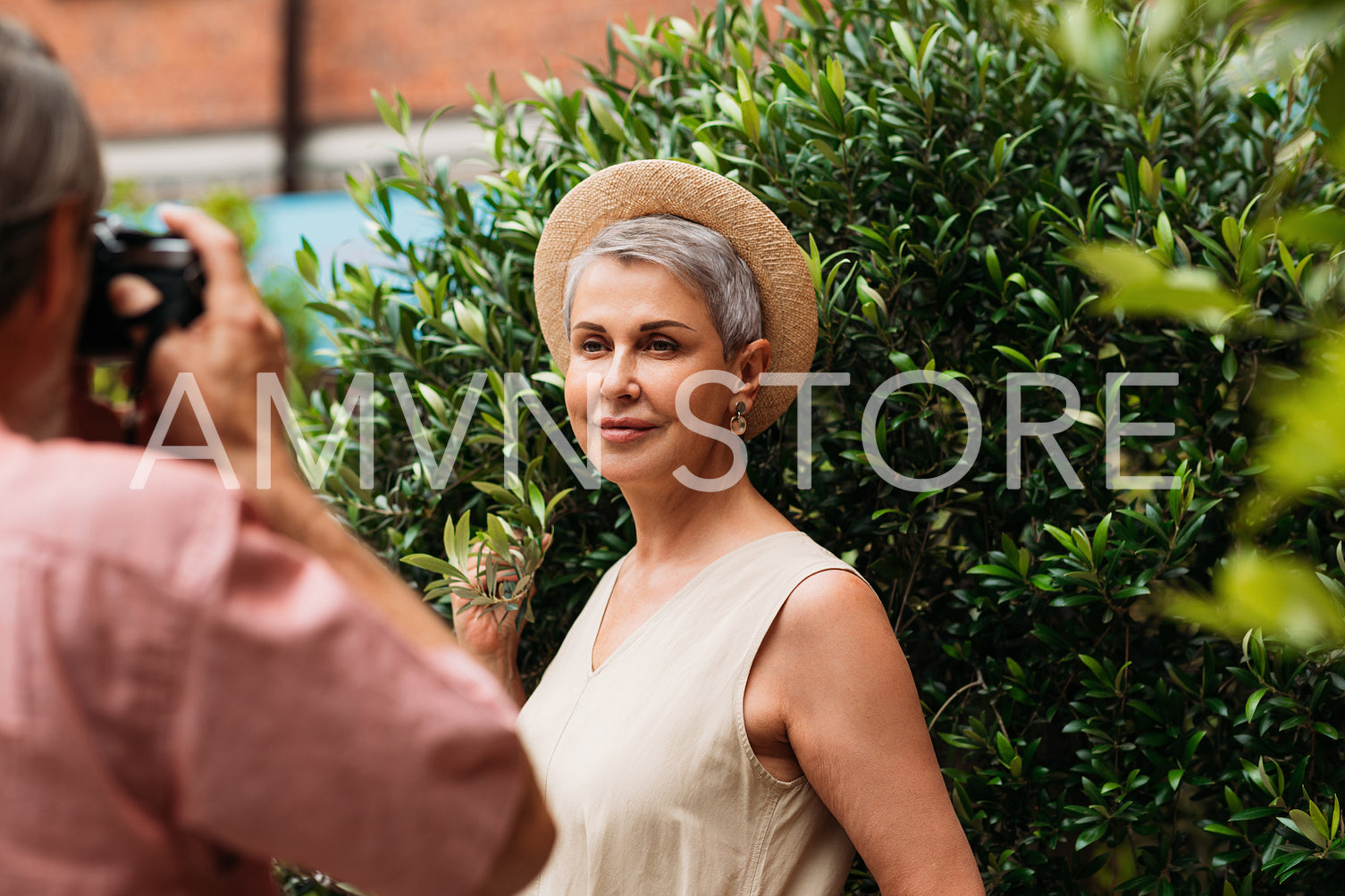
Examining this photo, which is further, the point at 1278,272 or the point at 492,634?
the point at 492,634

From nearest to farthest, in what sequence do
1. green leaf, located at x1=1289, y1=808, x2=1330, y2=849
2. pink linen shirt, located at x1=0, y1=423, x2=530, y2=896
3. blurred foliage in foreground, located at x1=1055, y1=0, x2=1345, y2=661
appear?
blurred foliage in foreground, located at x1=1055, y1=0, x2=1345, y2=661 < pink linen shirt, located at x1=0, y1=423, x2=530, y2=896 < green leaf, located at x1=1289, y1=808, x2=1330, y2=849

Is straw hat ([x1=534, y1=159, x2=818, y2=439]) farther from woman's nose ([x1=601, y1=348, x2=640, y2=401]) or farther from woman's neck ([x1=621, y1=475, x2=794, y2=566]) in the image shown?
woman's nose ([x1=601, y1=348, x2=640, y2=401])

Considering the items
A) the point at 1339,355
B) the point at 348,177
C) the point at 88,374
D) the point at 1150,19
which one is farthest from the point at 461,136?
the point at 1339,355

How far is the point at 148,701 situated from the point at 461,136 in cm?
1158

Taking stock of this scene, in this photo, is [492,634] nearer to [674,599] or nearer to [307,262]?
[674,599]

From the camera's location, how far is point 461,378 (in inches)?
102

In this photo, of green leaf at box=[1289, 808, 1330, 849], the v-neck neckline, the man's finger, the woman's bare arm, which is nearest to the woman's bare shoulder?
the woman's bare arm

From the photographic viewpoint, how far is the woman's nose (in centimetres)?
201

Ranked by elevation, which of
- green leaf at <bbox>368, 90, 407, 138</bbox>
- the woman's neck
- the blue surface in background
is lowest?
the blue surface in background

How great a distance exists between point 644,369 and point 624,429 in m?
0.12

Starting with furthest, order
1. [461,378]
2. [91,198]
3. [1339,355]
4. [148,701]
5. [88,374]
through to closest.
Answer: [461,378] → [88,374] → [91,198] → [148,701] → [1339,355]

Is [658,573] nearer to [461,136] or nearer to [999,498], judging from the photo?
[999,498]

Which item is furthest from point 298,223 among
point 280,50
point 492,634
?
point 492,634

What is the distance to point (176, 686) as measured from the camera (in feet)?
2.83
